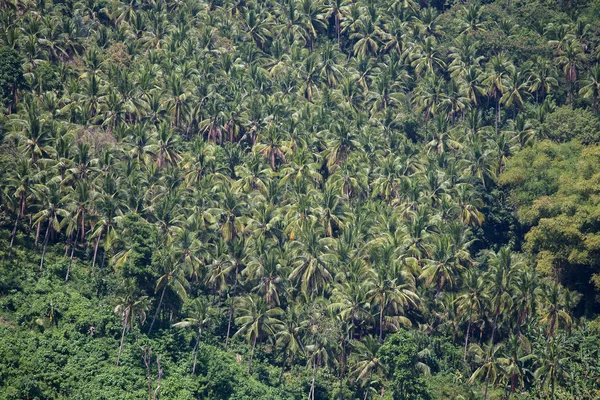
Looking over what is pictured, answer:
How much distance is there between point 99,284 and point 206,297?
10.8 meters

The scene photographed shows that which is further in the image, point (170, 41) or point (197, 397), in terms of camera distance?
point (170, 41)

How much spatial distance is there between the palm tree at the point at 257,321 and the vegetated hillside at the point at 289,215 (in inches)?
7.8

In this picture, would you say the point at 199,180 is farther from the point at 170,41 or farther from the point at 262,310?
the point at 170,41

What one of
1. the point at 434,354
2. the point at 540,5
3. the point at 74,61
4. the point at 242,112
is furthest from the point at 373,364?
the point at 540,5

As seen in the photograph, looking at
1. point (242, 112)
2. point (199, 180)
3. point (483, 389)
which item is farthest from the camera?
point (242, 112)

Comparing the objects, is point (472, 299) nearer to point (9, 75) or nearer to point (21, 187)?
point (21, 187)

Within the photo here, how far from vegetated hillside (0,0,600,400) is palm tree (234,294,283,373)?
0.65 ft

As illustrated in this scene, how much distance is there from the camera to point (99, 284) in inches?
3531

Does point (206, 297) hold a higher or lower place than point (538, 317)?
lower

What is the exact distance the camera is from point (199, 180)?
10425cm

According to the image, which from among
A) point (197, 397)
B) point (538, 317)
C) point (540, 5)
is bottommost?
point (197, 397)

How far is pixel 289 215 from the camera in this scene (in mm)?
98375

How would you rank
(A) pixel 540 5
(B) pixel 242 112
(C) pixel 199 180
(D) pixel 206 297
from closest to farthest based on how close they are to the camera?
(D) pixel 206 297
(C) pixel 199 180
(B) pixel 242 112
(A) pixel 540 5

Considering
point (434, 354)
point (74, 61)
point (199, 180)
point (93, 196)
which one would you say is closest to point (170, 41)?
point (74, 61)
